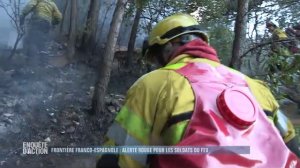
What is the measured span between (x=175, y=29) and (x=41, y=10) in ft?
23.1

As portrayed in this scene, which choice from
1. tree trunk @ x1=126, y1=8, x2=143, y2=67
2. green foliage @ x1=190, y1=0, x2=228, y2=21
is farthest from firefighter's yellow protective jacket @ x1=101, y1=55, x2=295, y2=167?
tree trunk @ x1=126, y1=8, x2=143, y2=67

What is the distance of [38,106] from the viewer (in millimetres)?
6379

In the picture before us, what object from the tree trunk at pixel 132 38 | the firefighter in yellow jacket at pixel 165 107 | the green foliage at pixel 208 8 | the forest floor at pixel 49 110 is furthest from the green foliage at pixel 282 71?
the tree trunk at pixel 132 38

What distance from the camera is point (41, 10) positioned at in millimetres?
8406

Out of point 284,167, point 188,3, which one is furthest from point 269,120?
point 188,3

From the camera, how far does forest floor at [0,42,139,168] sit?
211 inches

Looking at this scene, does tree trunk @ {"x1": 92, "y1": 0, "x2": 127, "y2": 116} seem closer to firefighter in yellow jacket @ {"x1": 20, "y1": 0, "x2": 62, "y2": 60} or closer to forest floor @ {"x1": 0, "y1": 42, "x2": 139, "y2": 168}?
forest floor @ {"x1": 0, "y1": 42, "x2": 139, "y2": 168}

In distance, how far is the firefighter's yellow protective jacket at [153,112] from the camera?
1.49 meters

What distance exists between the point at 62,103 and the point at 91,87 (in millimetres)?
1200

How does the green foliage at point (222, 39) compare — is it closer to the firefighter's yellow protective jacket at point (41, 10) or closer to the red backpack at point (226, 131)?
the firefighter's yellow protective jacket at point (41, 10)

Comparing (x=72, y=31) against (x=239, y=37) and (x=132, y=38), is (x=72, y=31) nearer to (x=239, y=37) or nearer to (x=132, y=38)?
(x=132, y=38)

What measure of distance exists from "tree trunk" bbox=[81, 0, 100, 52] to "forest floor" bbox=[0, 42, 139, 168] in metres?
0.84

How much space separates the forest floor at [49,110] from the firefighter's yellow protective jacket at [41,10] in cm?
76

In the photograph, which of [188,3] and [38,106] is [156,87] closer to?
[38,106]
